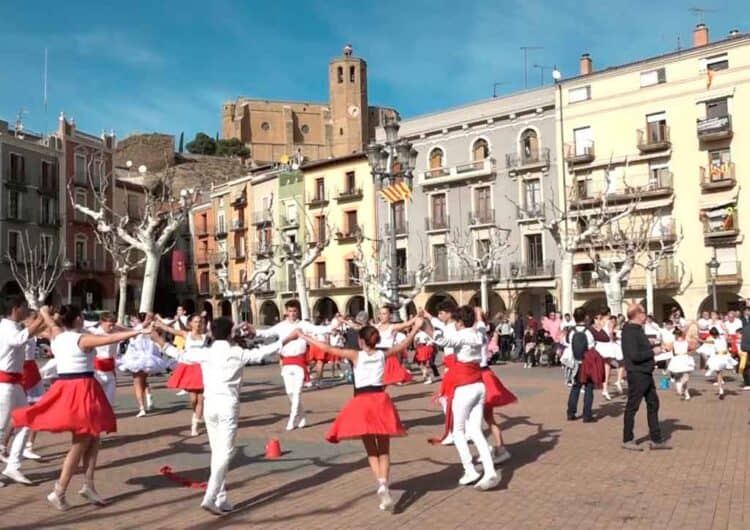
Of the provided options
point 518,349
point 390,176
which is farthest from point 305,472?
point 518,349

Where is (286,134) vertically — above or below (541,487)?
above

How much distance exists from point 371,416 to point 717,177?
1397 inches

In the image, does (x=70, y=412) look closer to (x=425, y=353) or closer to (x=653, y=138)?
(x=425, y=353)

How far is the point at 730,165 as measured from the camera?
124 ft

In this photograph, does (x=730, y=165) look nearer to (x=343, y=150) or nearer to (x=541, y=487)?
(x=541, y=487)

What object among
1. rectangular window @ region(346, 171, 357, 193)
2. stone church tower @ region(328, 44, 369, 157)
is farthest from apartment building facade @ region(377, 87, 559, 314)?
stone church tower @ region(328, 44, 369, 157)

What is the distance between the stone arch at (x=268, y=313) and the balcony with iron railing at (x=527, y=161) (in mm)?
21803

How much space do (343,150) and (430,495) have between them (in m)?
92.9

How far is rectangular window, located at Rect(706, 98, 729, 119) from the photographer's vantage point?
3819 centimetres

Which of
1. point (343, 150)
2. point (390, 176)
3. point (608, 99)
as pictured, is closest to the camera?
point (390, 176)

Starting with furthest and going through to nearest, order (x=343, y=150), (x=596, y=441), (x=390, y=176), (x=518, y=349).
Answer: (x=343, y=150)
(x=518, y=349)
(x=390, y=176)
(x=596, y=441)

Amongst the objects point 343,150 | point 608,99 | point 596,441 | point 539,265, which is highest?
point 343,150

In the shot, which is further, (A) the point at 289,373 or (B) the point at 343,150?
(B) the point at 343,150

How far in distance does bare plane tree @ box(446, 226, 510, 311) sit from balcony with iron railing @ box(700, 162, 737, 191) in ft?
34.1
